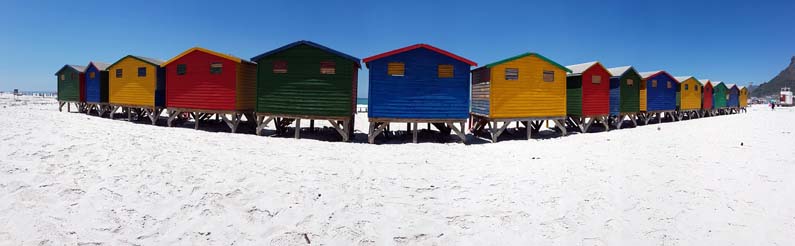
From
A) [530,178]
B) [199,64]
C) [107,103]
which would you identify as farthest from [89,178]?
[107,103]

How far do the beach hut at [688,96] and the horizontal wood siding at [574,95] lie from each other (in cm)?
1429

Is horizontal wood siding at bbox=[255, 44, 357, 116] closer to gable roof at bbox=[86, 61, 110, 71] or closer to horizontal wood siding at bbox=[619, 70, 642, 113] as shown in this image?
gable roof at bbox=[86, 61, 110, 71]

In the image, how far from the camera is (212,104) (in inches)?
610

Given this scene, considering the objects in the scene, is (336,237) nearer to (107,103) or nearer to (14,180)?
(14,180)

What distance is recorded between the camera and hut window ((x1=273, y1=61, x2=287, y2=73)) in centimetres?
1380

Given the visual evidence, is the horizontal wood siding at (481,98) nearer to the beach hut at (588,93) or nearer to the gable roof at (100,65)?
the beach hut at (588,93)

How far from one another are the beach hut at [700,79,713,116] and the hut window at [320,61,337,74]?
109ft

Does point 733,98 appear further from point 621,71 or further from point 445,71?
point 445,71

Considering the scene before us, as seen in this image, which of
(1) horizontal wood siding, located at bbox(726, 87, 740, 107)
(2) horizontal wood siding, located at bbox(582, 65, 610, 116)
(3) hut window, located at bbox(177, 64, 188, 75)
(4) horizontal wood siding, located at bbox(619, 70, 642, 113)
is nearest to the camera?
(3) hut window, located at bbox(177, 64, 188, 75)

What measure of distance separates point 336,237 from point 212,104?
42.3ft

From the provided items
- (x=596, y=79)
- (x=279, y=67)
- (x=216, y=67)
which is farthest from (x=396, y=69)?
(x=596, y=79)

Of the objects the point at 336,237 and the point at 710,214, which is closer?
the point at 336,237

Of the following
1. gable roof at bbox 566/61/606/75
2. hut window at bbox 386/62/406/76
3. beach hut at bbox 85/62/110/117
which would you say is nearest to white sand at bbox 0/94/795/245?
hut window at bbox 386/62/406/76

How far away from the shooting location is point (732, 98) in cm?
3753
